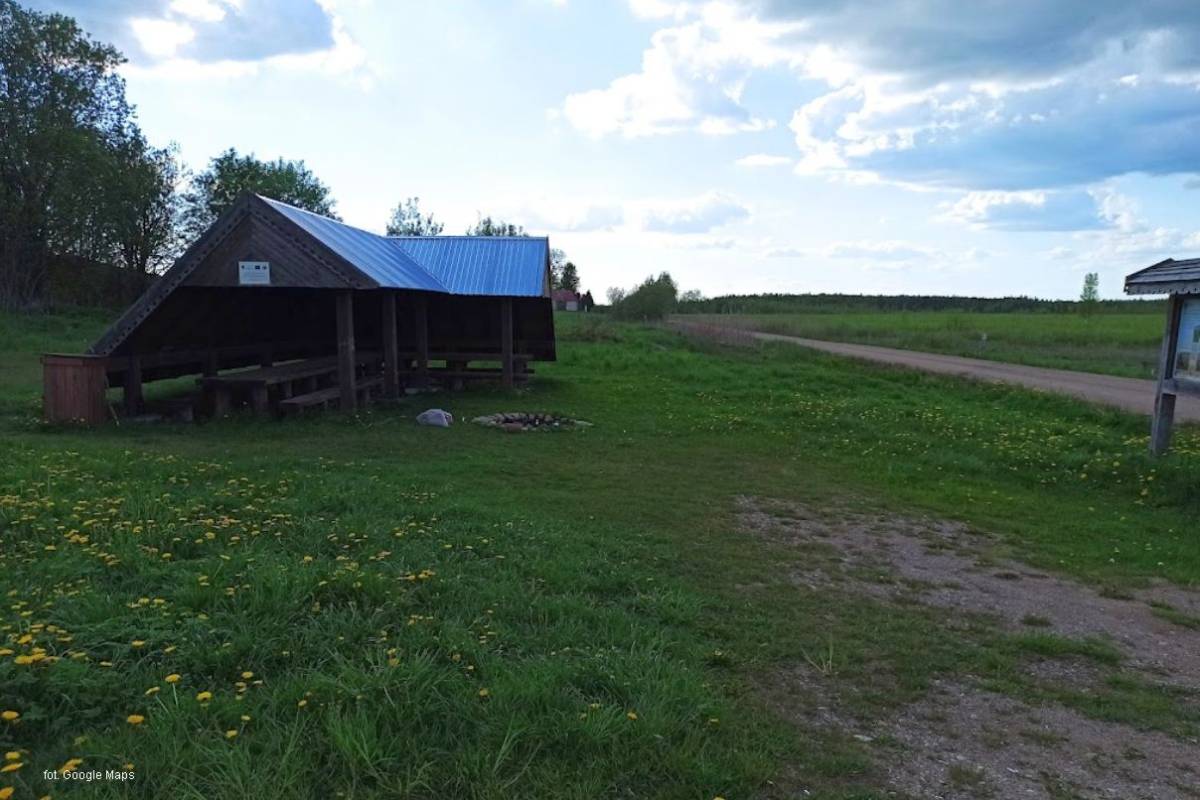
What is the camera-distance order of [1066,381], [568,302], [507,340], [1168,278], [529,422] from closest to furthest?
[1168,278], [529,422], [507,340], [1066,381], [568,302]

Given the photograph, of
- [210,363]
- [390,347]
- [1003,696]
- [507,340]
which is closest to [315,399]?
[390,347]

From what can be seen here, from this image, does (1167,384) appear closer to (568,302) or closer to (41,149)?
(41,149)

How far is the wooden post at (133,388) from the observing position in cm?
1288

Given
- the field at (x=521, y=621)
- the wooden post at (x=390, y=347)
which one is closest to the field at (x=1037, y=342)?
the field at (x=521, y=621)

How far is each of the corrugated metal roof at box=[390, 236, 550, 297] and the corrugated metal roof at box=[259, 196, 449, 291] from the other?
1.27 ft

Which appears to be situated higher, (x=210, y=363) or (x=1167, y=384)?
(x=1167, y=384)

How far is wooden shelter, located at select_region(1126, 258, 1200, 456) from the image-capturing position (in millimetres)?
9883

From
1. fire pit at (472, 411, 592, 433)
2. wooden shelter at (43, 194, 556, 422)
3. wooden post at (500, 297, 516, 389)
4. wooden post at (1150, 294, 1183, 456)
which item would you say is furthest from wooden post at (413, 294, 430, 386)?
wooden post at (1150, 294, 1183, 456)

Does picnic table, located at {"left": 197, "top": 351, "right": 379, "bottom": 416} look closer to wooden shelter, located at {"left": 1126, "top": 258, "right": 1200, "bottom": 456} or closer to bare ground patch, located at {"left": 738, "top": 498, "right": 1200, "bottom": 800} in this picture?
bare ground patch, located at {"left": 738, "top": 498, "right": 1200, "bottom": 800}

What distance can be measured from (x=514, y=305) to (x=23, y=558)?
15.2 meters

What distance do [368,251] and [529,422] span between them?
5.50 meters

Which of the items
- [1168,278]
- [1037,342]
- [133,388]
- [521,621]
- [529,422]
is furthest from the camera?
[1037,342]

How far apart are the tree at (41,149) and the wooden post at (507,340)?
86.6 ft

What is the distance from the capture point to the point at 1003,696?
4234 mm
